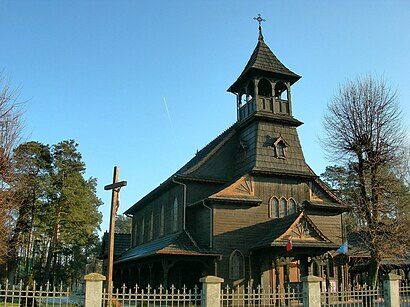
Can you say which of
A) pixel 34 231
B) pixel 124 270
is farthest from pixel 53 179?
pixel 124 270

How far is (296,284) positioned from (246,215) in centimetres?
482

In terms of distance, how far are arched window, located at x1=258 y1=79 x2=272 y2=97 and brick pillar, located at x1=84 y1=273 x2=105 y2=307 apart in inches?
795

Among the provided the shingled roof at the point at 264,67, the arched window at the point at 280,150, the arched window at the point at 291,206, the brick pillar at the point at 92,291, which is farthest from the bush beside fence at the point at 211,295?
the shingled roof at the point at 264,67

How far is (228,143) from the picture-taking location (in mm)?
28953

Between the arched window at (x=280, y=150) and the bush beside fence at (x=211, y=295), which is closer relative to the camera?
the bush beside fence at (x=211, y=295)

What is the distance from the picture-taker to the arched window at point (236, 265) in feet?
78.5

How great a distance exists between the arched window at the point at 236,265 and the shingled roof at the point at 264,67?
38.7ft

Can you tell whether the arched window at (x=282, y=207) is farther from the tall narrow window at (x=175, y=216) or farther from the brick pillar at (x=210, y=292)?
the brick pillar at (x=210, y=292)

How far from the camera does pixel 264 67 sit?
28875mm

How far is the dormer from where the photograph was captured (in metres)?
28.5

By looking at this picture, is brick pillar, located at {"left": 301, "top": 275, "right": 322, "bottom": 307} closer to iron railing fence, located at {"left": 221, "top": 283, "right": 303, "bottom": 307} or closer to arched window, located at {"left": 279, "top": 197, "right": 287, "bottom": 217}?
iron railing fence, located at {"left": 221, "top": 283, "right": 303, "bottom": 307}

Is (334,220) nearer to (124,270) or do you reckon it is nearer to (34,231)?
(124,270)

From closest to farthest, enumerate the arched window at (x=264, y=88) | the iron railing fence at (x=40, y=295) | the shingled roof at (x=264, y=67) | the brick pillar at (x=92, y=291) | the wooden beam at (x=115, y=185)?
the iron railing fence at (x=40, y=295), the brick pillar at (x=92, y=291), the wooden beam at (x=115, y=185), the shingled roof at (x=264, y=67), the arched window at (x=264, y=88)

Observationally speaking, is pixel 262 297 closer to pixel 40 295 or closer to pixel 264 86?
pixel 40 295
